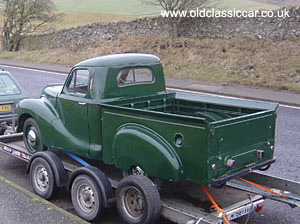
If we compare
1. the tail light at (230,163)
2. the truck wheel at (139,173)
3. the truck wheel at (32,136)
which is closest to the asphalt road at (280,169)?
the truck wheel at (32,136)

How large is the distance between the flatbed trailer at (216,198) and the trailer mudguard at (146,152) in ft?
1.33

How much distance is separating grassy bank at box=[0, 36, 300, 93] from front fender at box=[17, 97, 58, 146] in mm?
11707

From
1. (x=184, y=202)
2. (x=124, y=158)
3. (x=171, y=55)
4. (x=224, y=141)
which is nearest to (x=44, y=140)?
(x=124, y=158)

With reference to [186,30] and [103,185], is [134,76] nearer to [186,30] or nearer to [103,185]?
[103,185]

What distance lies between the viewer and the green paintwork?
491 centimetres

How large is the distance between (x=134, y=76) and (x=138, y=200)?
2307 mm

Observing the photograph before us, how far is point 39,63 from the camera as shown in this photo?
27516mm

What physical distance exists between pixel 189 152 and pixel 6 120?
242 inches

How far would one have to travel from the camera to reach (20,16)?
34594 mm

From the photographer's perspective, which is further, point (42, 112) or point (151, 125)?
point (42, 112)

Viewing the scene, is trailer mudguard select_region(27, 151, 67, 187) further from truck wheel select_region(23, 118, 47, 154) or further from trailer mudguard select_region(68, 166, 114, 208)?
truck wheel select_region(23, 118, 47, 154)

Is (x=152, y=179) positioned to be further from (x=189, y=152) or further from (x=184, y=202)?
(x=189, y=152)

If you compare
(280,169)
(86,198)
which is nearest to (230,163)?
(86,198)

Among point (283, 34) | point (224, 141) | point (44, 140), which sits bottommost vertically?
point (44, 140)
